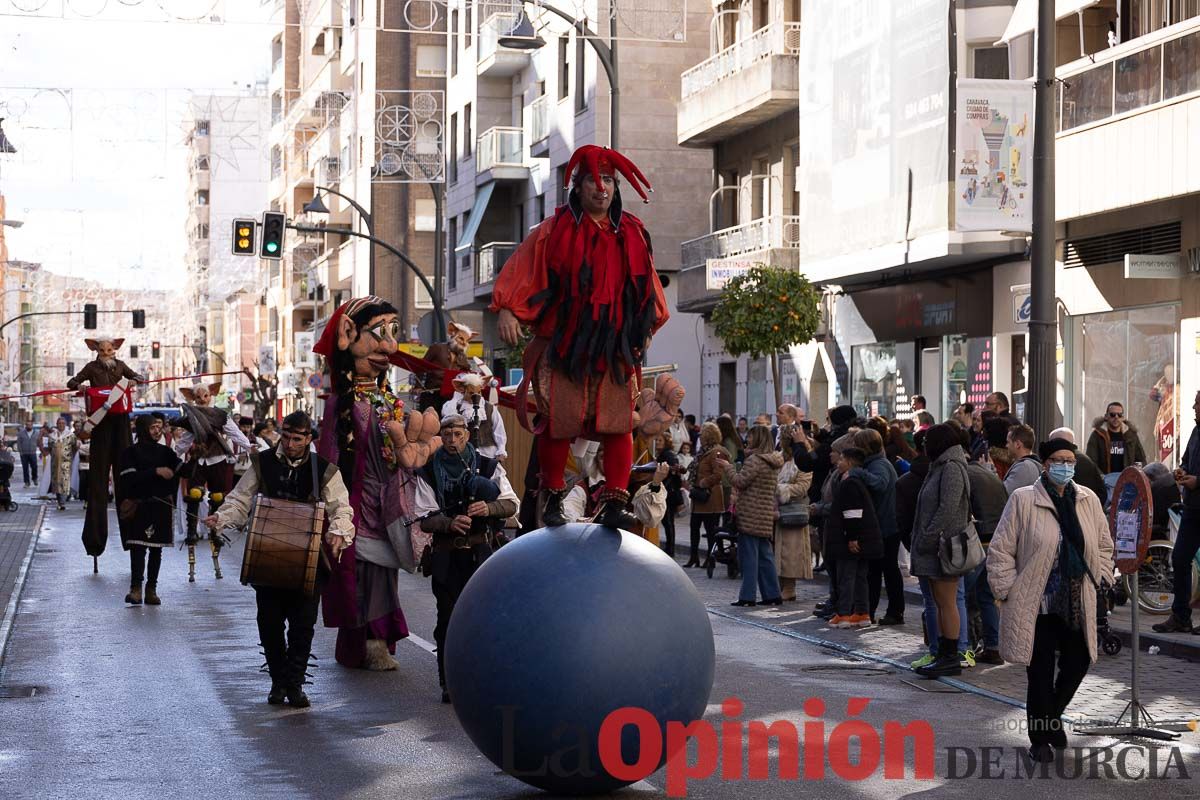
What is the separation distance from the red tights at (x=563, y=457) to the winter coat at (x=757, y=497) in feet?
30.6

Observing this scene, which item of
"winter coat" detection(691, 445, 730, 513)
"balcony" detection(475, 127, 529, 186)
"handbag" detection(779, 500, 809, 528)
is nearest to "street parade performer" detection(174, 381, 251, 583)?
"winter coat" detection(691, 445, 730, 513)

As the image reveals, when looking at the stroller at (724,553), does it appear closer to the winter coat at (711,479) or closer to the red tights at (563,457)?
the winter coat at (711,479)

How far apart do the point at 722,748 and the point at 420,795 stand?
1969 mm

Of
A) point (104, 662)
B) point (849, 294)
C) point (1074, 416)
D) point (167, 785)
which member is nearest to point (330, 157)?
→ point (849, 294)

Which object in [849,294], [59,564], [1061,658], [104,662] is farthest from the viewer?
[849,294]

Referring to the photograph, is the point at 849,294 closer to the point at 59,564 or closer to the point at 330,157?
the point at 59,564

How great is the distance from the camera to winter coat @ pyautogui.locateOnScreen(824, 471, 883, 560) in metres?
16.7

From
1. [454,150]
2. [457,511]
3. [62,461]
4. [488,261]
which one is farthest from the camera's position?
[454,150]

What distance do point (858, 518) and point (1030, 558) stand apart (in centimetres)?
668

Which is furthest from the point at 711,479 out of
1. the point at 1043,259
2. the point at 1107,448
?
the point at 1043,259

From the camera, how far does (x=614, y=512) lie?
8531 millimetres

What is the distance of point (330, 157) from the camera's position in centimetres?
7606

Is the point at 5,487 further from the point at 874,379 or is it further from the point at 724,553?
the point at 724,553

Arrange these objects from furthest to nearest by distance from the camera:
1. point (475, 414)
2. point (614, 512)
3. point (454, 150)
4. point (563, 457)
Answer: point (454, 150)
point (475, 414)
point (563, 457)
point (614, 512)
